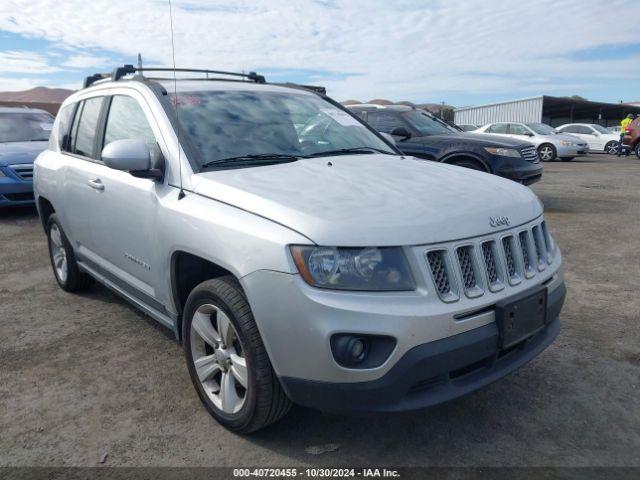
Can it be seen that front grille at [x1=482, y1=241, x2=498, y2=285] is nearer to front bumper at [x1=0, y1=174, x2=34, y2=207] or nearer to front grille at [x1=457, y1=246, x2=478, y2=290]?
front grille at [x1=457, y1=246, x2=478, y2=290]

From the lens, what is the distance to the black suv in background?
8211 millimetres

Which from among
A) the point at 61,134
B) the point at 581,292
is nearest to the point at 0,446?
the point at 61,134

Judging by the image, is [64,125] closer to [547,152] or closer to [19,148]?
[19,148]

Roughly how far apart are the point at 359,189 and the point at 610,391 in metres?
1.89

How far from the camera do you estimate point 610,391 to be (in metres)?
3.10

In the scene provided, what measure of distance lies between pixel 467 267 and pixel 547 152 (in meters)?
19.8

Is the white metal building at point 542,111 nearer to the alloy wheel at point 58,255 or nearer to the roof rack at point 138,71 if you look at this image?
the roof rack at point 138,71

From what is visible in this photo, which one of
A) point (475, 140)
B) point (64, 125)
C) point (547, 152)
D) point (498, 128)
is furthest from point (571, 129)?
point (64, 125)

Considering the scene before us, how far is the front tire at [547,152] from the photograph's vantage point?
20125 mm

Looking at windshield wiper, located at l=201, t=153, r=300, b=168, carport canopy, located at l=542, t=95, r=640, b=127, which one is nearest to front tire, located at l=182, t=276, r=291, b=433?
windshield wiper, located at l=201, t=153, r=300, b=168

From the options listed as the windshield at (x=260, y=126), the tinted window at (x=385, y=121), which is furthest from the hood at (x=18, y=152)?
the windshield at (x=260, y=126)

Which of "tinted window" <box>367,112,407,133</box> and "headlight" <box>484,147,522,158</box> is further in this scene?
"tinted window" <box>367,112,407,133</box>

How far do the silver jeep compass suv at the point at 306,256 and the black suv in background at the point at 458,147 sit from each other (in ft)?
15.6

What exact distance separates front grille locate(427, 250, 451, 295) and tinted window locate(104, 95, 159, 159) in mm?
1680
